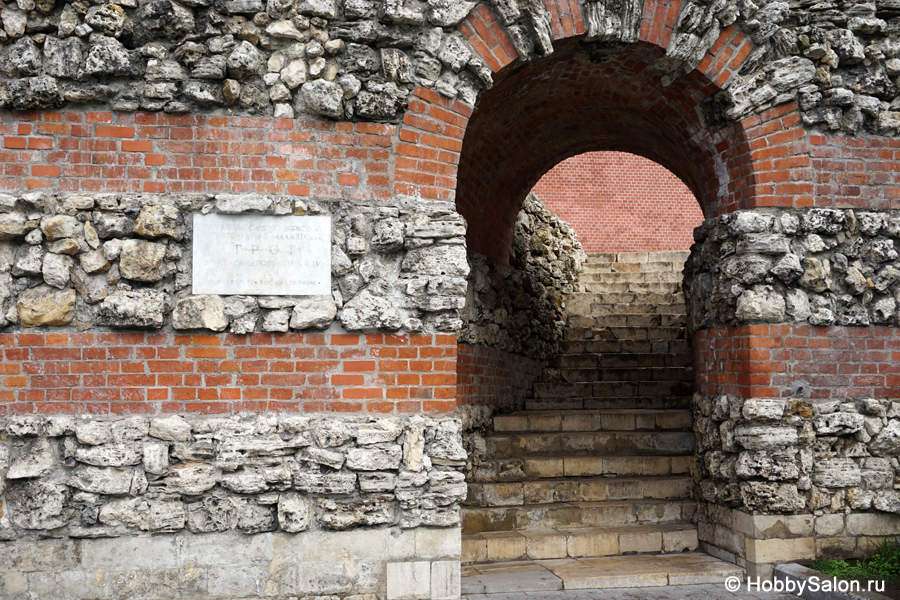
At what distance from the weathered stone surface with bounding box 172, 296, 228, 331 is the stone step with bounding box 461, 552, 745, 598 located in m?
2.48

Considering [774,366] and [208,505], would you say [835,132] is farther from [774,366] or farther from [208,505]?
[208,505]

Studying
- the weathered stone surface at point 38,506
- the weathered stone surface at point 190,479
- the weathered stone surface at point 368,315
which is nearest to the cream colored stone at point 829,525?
the weathered stone surface at point 368,315

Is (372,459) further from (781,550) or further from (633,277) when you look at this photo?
(633,277)

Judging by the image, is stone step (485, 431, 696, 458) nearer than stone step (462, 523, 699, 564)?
No

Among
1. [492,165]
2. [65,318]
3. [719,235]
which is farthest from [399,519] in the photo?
[492,165]

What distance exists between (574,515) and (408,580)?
2063 mm

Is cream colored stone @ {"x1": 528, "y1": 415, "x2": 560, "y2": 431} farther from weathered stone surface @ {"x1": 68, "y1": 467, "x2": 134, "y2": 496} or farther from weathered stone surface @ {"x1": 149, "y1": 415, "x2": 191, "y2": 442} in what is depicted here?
weathered stone surface @ {"x1": 68, "y1": 467, "x2": 134, "y2": 496}

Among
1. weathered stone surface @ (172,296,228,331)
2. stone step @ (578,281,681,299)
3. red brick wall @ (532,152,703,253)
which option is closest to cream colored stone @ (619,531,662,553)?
weathered stone surface @ (172,296,228,331)

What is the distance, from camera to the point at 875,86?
202 inches

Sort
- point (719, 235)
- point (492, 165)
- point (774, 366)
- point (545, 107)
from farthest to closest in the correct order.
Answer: point (492, 165), point (545, 107), point (719, 235), point (774, 366)

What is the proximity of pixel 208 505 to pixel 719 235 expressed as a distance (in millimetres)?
4095

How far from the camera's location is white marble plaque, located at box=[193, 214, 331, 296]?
443cm

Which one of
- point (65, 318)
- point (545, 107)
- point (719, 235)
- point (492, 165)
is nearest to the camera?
point (65, 318)

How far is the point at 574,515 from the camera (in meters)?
6.02
